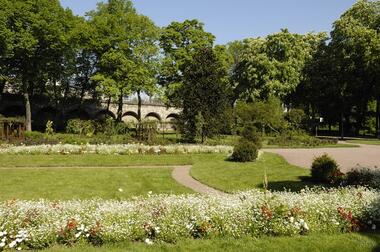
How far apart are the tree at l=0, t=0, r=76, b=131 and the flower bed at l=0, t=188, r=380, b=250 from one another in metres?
31.6

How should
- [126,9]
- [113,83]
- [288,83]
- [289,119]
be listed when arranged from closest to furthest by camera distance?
[113,83] → [289,119] → [126,9] → [288,83]

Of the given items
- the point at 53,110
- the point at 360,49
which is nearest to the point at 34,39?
the point at 53,110

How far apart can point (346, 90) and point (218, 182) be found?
37.9 metres

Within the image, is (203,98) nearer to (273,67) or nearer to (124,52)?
(124,52)

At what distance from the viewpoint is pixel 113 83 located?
40312 millimetres

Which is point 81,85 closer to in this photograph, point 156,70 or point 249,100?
point 156,70

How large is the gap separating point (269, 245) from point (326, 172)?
8.45 m

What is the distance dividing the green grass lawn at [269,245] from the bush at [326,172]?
7127 mm

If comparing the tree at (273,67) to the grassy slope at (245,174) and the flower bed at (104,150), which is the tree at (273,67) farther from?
the grassy slope at (245,174)

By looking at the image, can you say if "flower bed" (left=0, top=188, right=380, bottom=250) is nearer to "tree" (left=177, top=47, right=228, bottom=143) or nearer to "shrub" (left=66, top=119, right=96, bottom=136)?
"tree" (left=177, top=47, right=228, bottom=143)

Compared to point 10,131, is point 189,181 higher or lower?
lower

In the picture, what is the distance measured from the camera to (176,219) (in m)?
8.02

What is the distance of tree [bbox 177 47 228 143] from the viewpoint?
29641 mm

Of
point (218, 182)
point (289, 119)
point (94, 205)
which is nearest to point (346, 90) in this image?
point (289, 119)
